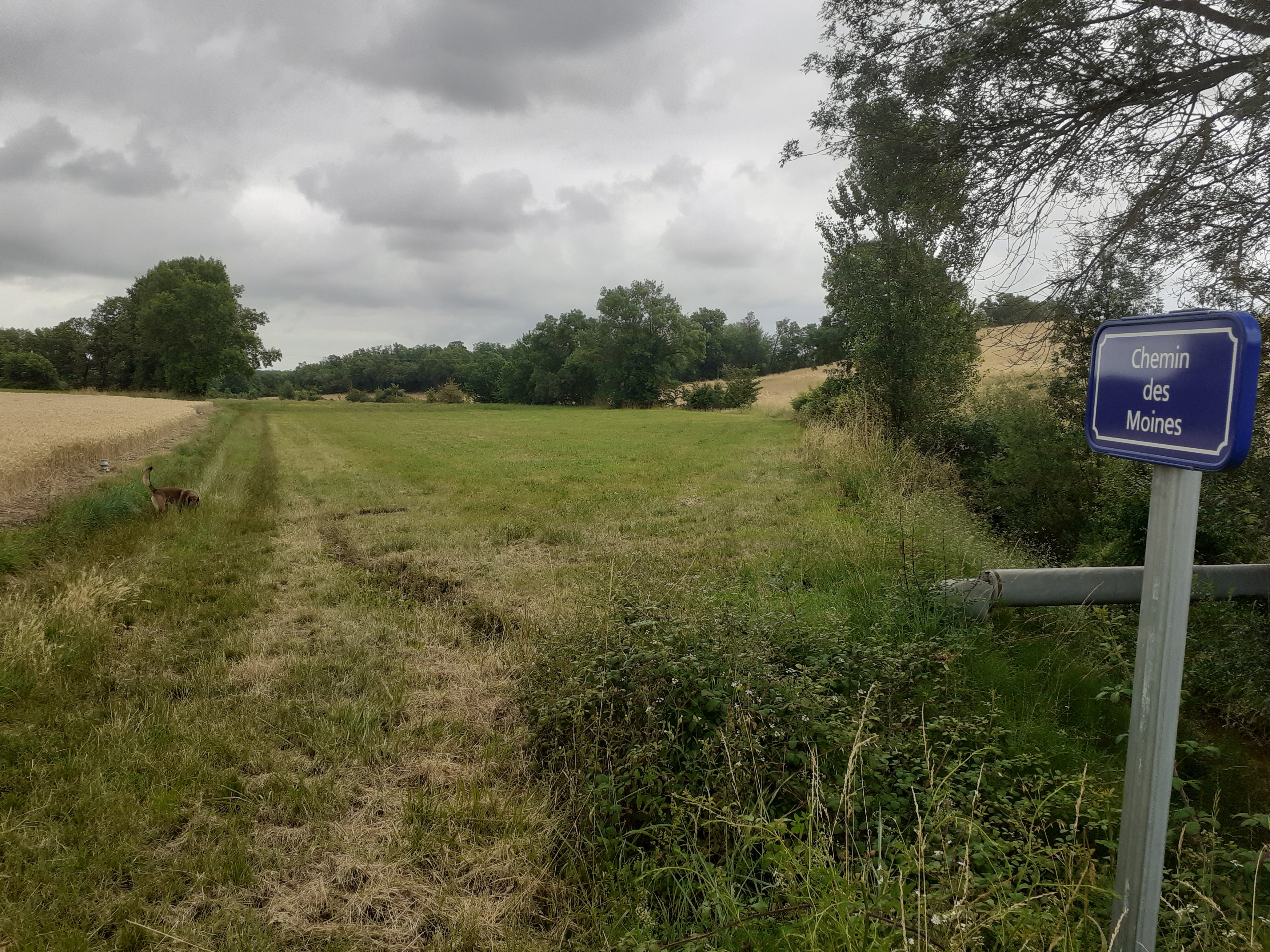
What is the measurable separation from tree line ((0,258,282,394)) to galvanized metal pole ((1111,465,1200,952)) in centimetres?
7553

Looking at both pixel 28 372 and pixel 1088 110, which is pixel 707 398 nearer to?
pixel 1088 110

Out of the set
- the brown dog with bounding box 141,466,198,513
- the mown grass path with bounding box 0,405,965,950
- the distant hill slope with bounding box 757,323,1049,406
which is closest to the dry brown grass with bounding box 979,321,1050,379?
the distant hill slope with bounding box 757,323,1049,406

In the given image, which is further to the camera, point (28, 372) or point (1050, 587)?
point (28, 372)

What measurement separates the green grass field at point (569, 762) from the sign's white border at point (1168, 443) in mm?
1322

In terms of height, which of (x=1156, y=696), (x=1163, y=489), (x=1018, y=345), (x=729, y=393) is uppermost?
(x=1018, y=345)

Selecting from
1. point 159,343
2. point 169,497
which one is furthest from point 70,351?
point 169,497

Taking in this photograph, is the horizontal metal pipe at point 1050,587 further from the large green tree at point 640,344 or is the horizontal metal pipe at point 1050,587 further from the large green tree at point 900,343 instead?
the large green tree at point 640,344

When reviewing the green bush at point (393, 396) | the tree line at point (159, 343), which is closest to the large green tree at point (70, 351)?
the tree line at point (159, 343)

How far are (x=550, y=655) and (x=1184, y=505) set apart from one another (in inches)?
140

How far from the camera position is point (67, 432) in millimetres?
21016

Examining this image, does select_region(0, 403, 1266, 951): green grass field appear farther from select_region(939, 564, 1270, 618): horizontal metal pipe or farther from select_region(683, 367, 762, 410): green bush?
select_region(683, 367, 762, 410): green bush

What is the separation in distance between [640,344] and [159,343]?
47.3 meters

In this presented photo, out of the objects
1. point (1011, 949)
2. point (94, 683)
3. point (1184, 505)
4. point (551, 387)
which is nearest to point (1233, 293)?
point (1184, 505)

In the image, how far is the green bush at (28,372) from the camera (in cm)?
7506
